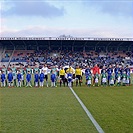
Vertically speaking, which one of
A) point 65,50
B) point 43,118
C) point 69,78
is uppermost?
point 65,50

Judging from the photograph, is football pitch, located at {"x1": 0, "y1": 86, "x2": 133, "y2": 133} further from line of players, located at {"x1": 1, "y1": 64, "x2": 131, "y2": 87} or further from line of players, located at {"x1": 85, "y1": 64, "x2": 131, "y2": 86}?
line of players, located at {"x1": 85, "y1": 64, "x2": 131, "y2": 86}

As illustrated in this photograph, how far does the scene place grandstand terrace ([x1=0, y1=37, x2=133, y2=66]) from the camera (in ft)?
178

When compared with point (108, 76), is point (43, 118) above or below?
below

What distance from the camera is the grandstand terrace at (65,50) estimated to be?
54375mm

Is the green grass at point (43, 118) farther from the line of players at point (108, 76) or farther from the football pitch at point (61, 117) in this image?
the line of players at point (108, 76)

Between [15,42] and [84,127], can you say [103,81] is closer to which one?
[84,127]

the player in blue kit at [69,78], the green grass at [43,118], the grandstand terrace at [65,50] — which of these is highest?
the grandstand terrace at [65,50]

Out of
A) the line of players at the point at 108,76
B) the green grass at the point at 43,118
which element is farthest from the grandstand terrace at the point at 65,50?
the green grass at the point at 43,118

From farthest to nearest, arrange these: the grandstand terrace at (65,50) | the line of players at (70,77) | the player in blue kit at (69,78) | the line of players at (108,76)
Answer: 1. the grandstand terrace at (65,50)
2. the line of players at (108,76)
3. the line of players at (70,77)
4. the player in blue kit at (69,78)

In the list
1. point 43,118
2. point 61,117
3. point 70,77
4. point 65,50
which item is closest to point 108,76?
point 70,77

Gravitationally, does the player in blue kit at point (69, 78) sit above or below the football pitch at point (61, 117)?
above

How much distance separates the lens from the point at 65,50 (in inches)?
2308

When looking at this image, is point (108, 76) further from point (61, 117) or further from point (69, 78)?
point (61, 117)

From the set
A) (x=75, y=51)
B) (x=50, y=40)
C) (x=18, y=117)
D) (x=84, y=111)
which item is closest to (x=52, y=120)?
(x=18, y=117)
